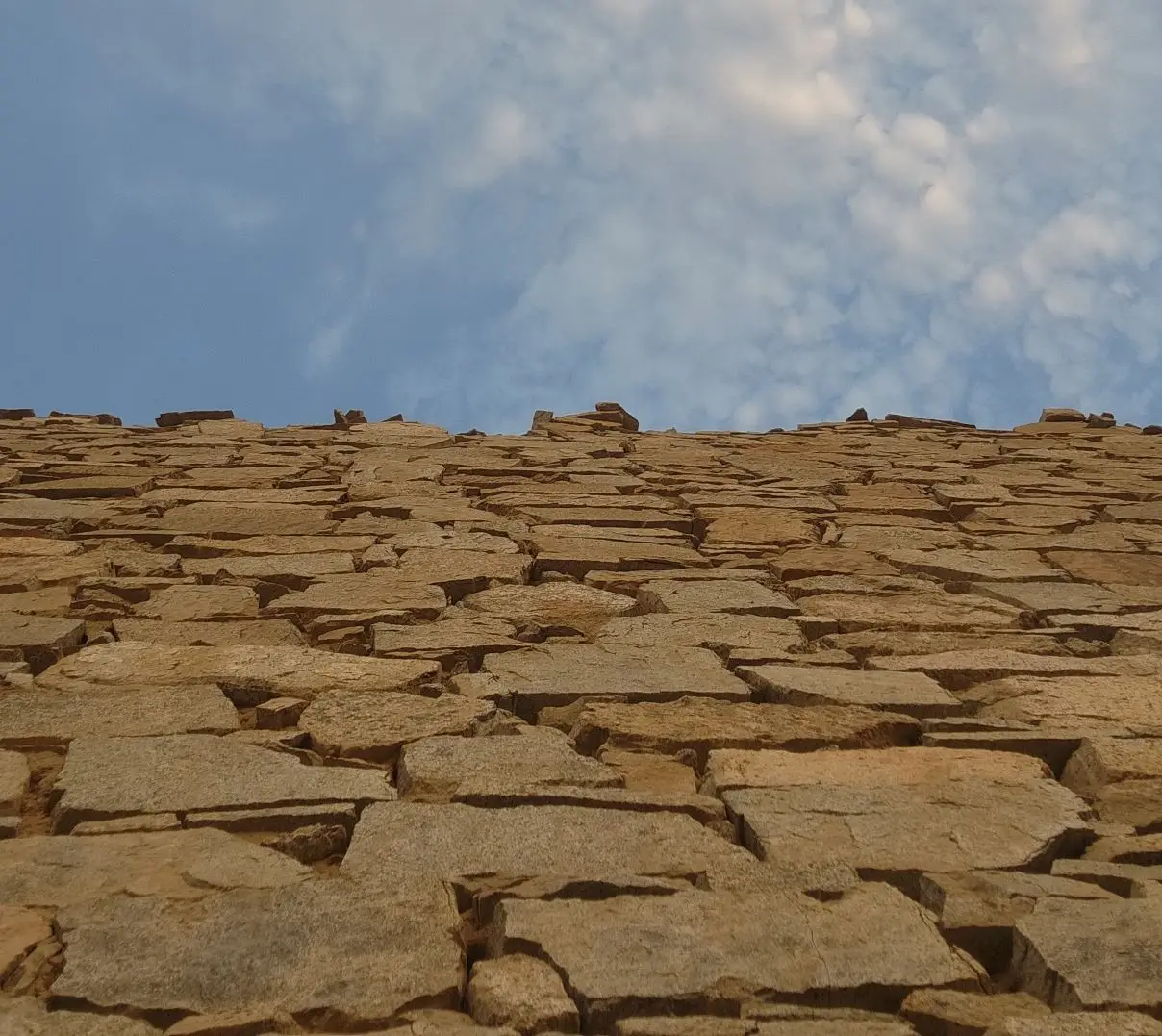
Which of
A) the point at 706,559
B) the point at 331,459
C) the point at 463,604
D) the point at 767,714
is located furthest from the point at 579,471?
the point at 767,714

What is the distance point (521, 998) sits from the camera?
87.7 inches

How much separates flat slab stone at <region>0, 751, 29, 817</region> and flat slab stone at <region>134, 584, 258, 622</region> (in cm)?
123

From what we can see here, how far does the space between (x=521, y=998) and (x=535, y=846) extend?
0.56m

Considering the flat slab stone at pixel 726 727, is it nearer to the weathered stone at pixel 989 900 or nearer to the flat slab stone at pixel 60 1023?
the weathered stone at pixel 989 900

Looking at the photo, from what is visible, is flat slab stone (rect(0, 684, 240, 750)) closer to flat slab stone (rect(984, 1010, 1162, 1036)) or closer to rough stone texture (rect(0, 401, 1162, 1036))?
rough stone texture (rect(0, 401, 1162, 1036))

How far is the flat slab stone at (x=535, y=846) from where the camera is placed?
2670mm

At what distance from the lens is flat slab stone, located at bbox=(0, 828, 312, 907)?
256 centimetres

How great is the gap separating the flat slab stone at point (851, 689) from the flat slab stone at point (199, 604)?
1695 mm

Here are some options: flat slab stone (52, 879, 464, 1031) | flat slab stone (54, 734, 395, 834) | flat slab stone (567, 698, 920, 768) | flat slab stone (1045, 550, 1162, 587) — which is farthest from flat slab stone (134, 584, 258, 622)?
flat slab stone (1045, 550, 1162, 587)

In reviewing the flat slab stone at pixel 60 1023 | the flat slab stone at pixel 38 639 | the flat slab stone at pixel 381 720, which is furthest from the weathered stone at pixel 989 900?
the flat slab stone at pixel 38 639

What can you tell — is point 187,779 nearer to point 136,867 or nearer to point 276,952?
point 136,867

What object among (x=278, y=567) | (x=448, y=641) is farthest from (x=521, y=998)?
(x=278, y=567)

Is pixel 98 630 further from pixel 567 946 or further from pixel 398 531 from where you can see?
pixel 567 946

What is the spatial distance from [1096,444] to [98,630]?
23.0ft
